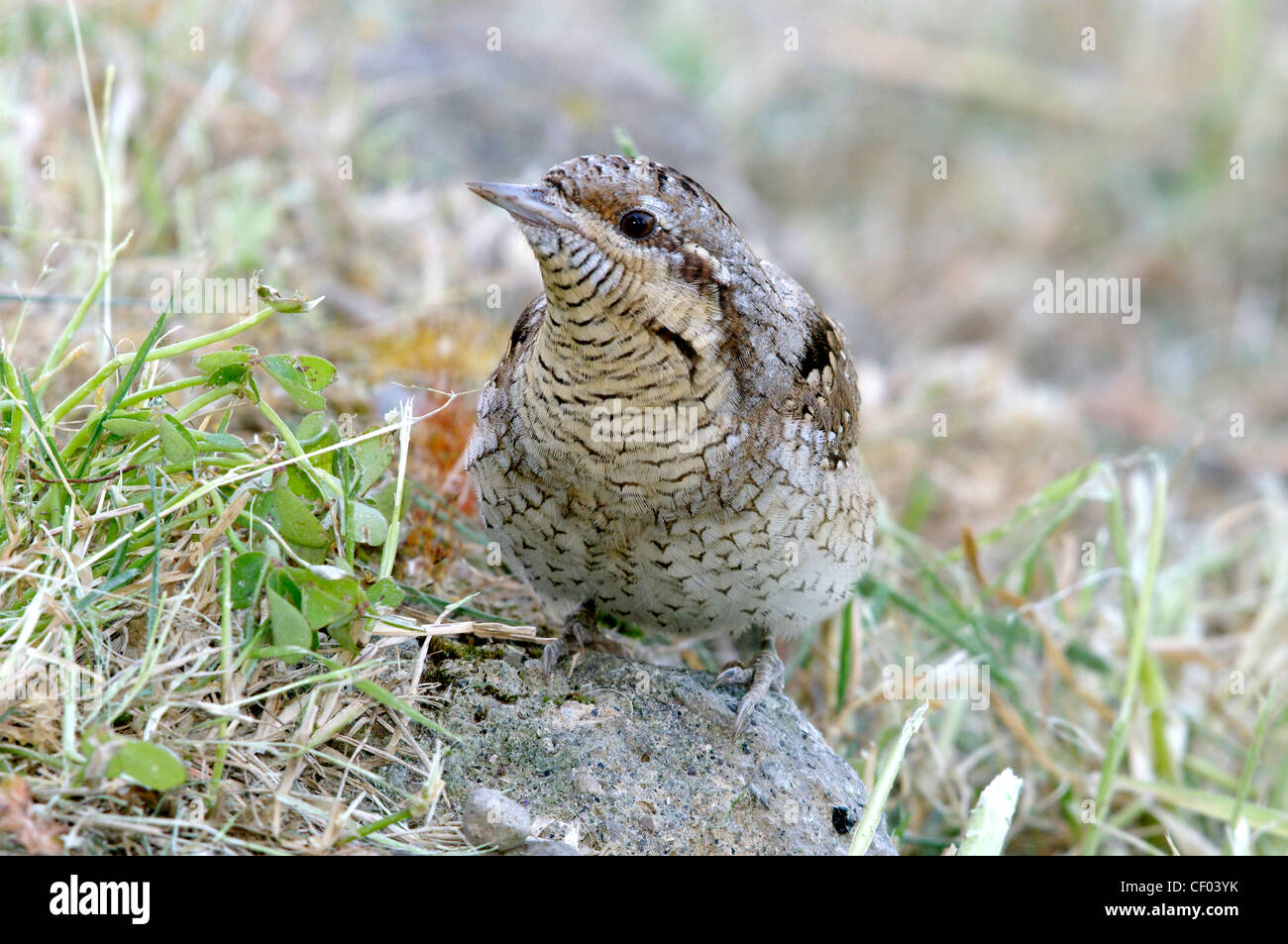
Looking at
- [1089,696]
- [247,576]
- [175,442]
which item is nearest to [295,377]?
[175,442]

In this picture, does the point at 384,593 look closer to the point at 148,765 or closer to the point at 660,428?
Answer: the point at 148,765

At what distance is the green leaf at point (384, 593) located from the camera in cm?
214

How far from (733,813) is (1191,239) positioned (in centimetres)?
669

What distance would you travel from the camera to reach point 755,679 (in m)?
2.81

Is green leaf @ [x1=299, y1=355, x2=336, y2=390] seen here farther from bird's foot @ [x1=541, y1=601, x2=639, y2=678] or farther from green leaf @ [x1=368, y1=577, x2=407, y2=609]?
bird's foot @ [x1=541, y1=601, x2=639, y2=678]

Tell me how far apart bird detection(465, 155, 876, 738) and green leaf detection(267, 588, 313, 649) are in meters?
0.71

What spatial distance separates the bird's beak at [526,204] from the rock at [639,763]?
3.09 ft

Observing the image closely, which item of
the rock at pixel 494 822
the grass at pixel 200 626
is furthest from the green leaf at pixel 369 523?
the rock at pixel 494 822

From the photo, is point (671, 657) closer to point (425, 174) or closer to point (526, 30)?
point (425, 174)

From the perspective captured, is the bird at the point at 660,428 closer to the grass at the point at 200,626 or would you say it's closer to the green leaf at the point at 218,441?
the grass at the point at 200,626

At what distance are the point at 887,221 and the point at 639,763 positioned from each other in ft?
21.6

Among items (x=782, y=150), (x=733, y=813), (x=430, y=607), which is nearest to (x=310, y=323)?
(x=430, y=607)

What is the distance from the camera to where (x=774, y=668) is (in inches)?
113

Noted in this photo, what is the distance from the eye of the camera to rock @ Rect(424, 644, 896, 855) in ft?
7.59
